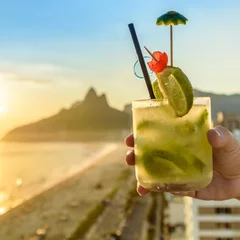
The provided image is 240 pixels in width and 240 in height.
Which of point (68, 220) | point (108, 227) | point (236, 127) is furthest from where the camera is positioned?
point (68, 220)

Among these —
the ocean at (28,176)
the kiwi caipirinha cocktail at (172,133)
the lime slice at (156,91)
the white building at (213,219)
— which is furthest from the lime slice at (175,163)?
the ocean at (28,176)

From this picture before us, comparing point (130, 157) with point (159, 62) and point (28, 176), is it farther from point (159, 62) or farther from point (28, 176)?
point (28, 176)

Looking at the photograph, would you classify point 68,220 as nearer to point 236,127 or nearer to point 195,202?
point 236,127

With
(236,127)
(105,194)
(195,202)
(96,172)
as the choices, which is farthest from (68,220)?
(96,172)

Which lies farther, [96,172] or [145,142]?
[96,172]

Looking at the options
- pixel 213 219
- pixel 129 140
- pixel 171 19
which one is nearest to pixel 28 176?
pixel 213 219

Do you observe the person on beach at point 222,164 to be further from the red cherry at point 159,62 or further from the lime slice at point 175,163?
the red cherry at point 159,62
